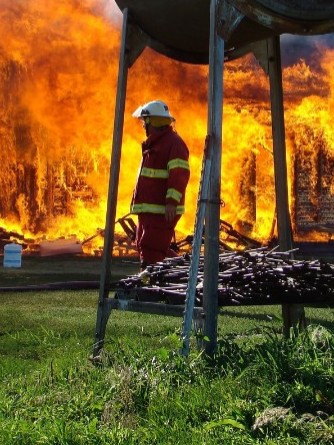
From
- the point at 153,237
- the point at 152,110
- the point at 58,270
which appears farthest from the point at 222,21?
the point at 58,270

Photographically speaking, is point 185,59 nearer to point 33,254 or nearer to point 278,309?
point 278,309

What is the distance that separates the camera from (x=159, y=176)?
835 centimetres

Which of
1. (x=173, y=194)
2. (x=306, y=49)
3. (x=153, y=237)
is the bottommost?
(x=153, y=237)

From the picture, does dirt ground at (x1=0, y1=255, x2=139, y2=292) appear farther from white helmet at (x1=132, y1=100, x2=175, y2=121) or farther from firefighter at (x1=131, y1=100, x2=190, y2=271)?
white helmet at (x1=132, y1=100, x2=175, y2=121)

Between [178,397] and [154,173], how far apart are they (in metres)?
4.70

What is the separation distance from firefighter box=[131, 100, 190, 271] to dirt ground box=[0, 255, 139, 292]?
11.9 ft

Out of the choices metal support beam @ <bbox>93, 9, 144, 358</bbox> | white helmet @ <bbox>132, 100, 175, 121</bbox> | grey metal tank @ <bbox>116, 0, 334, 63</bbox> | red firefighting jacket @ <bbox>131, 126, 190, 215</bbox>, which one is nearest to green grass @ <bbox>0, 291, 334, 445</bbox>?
metal support beam @ <bbox>93, 9, 144, 358</bbox>

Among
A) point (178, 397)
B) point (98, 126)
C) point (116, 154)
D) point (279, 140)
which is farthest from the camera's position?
point (98, 126)

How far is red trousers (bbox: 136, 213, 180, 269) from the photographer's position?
8.49 metres

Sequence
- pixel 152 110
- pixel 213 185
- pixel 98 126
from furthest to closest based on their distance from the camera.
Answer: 1. pixel 98 126
2. pixel 152 110
3. pixel 213 185

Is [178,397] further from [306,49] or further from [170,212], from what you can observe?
[306,49]

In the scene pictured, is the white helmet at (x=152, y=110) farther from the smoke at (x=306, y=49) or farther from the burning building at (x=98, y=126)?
the smoke at (x=306, y=49)

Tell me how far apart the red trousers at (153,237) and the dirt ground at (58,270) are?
3.46m

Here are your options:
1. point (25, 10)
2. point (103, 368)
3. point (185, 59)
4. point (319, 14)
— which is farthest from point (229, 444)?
point (25, 10)
